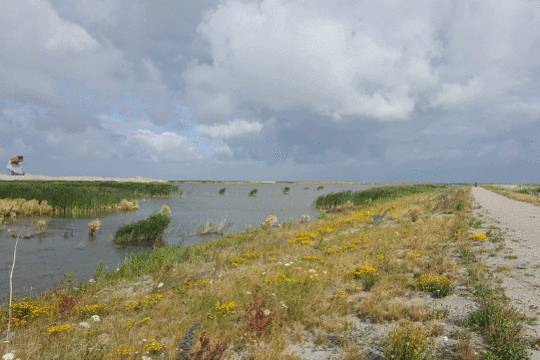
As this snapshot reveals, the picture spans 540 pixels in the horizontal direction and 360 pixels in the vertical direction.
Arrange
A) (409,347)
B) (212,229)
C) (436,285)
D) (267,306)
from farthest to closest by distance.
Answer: (212,229), (436,285), (267,306), (409,347)

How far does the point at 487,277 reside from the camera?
24.9 feet

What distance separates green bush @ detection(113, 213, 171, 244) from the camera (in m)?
17.9

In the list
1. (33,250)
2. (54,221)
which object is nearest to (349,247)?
(33,250)

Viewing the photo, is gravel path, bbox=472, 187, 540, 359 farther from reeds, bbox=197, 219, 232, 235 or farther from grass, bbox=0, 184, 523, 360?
reeds, bbox=197, 219, 232, 235

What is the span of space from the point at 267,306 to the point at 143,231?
14982 millimetres

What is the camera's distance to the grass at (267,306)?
4.79 metres

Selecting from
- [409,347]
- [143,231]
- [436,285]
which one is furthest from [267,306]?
[143,231]

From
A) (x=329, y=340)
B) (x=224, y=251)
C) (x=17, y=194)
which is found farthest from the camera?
(x=17, y=194)

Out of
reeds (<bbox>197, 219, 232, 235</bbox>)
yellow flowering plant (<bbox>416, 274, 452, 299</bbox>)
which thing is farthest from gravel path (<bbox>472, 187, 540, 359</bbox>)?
reeds (<bbox>197, 219, 232, 235</bbox>)

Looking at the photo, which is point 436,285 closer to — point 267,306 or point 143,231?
point 267,306

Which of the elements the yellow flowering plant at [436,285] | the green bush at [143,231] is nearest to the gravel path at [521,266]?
the yellow flowering plant at [436,285]

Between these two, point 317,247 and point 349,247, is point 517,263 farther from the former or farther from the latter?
point 317,247

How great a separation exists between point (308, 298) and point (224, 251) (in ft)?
25.5

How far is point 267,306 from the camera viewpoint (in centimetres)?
600
